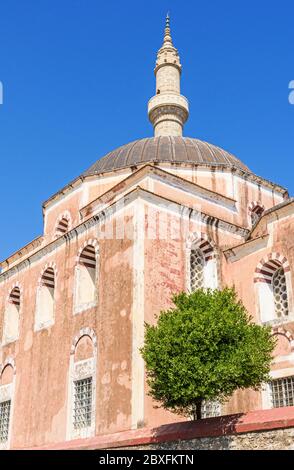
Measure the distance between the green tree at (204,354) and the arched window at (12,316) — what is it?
9268 mm

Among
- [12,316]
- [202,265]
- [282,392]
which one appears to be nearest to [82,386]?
[202,265]

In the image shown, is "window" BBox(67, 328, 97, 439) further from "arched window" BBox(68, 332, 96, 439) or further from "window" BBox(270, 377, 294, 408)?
"window" BBox(270, 377, 294, 408)

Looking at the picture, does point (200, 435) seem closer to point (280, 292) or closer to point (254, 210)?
point (280, 292)

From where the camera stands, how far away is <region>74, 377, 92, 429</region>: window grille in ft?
48.8

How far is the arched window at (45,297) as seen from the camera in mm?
18250

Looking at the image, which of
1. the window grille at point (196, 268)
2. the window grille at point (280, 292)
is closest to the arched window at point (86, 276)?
the window grille at point (196, 268)

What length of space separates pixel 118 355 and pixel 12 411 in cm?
549

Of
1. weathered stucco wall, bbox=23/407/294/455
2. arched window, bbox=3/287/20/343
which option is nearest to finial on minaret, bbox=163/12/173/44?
arched window, bbox=3/287/20/343

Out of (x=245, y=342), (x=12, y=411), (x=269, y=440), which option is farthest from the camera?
(x=12, y=411)

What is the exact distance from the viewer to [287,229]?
1499cm

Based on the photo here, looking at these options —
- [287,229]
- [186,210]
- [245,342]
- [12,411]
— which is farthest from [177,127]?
[245,342]

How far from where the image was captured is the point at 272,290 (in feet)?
50.4

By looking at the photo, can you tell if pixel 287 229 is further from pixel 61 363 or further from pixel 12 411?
pixel 12 411

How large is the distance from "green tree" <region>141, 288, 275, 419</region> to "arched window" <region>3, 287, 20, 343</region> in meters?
9.27
